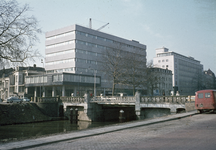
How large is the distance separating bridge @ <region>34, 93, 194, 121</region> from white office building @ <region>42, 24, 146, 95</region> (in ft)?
51.8

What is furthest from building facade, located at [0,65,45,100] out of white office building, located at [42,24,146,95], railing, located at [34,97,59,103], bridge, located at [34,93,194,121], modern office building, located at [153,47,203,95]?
modern office building, located at [153,47,203,95]

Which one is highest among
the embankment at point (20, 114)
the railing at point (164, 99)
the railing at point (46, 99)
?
the railing at point (164, 99)

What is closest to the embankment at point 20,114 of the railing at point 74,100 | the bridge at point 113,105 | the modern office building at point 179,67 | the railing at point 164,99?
the bridge at point 113,105

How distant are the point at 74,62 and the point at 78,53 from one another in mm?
3366

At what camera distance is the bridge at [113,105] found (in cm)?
3035

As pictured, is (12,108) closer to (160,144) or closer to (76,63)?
(76,63)

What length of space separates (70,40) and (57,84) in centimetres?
1564

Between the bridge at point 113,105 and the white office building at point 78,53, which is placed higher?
the white office building at point 78,53

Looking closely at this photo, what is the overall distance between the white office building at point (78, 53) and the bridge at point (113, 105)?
51.8 feet

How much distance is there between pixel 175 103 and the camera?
97.0ft

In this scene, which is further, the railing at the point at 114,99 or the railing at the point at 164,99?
the railing at the point at 114,99

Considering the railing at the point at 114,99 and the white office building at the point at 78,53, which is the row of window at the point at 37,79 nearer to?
the white office building at the point at 78,53

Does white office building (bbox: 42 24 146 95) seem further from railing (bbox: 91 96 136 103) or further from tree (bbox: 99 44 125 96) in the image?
railing (bbox: 91 96 136 103)

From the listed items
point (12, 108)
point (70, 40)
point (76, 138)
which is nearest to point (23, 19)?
point (76, 138)
